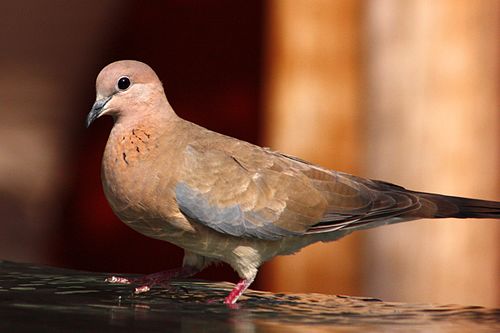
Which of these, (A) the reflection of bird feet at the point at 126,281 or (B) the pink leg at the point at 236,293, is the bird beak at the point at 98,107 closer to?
(A) the reflection of bird feet at the point at 126,281

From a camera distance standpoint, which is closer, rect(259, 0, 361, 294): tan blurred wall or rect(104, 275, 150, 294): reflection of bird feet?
rect(104, 275, 150, 294): reflection of bird feet

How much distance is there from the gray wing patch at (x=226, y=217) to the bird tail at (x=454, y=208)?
0.34 m

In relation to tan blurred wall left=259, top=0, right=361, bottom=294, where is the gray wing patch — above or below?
below

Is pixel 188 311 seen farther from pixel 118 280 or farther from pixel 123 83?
pixel 123 83

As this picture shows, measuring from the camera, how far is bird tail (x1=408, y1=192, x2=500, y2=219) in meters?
2.73

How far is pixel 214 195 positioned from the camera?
8.91 ft

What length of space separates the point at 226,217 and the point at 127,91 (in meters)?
0.40

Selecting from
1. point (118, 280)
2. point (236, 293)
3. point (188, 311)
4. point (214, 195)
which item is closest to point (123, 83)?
point (214, 195)

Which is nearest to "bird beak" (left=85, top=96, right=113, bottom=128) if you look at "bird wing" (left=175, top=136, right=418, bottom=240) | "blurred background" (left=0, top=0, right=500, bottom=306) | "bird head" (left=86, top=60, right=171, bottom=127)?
"bird head" (left=86, top=60, right=171, bottom=127)

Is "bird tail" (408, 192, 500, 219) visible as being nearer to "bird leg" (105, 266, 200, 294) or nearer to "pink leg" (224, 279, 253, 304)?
"pink leg" (224, 279, 253, 304)

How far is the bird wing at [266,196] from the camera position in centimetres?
268

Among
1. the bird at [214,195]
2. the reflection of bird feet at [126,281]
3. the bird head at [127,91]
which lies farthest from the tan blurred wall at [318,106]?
the reflection of bird feet at [126,281]

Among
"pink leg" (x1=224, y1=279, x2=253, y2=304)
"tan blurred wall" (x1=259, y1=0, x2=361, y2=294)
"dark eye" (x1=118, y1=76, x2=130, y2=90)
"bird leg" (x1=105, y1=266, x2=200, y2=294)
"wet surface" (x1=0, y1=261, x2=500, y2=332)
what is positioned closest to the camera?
"wet surface" (x1=0, y1=261, x2=500, y2=332)

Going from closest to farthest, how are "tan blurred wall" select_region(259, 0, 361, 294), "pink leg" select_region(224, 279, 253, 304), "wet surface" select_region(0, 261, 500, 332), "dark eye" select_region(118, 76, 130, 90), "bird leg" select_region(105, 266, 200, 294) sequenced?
"wet surface" select_region(0, 261, 500, 332), "pink leg" select_region(224, 279, 253, 304), "bird leg" select_region(105, 266, 200, 294), "dark eye" select_region(118, 76, 130, 90), "tan blurred wall" select_region(259, 0, 361, 294)
